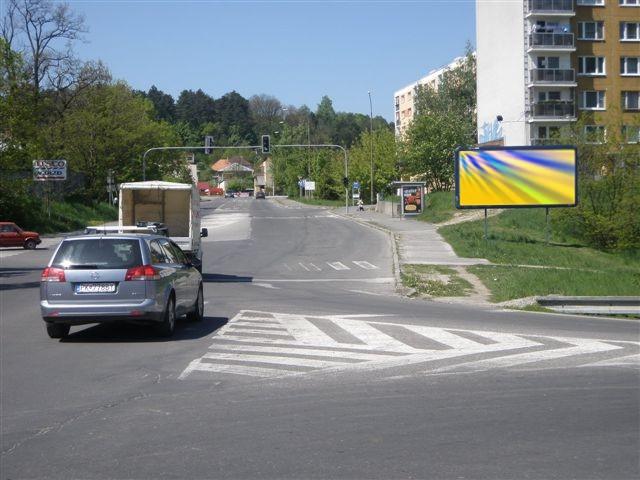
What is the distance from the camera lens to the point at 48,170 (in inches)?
2072

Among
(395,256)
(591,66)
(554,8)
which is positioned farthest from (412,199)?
(395,256)

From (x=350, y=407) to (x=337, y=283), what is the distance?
57.2 ft

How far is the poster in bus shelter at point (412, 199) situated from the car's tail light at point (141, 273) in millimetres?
49447

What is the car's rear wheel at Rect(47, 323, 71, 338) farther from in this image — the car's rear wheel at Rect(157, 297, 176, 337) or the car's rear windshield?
the car's rear wheel at Rect(157, 297, 176, 337)

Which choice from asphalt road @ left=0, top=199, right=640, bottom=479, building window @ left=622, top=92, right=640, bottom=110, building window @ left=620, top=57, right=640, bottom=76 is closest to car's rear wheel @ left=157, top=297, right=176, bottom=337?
asphalt road @ left=0, top=199, right=640, bottom=479

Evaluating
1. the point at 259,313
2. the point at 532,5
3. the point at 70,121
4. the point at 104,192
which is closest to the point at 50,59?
the point at 70,121

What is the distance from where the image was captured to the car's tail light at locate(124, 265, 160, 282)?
12961 millimetres

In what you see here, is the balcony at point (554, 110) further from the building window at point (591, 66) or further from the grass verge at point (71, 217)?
the grass verge at point (71, 217)

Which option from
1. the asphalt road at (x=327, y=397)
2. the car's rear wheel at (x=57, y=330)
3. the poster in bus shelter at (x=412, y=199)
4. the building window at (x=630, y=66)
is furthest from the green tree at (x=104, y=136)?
the car's rear wheel at (x=57, y=330)

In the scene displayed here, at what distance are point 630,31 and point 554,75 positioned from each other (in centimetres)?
618

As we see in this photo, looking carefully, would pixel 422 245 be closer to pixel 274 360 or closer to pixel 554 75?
pixel 274 360

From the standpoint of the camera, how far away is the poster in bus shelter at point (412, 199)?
203 ft

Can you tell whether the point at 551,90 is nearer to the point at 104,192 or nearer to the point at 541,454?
the point at 104,192

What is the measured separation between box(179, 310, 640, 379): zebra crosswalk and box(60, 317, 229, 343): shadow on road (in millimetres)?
432
